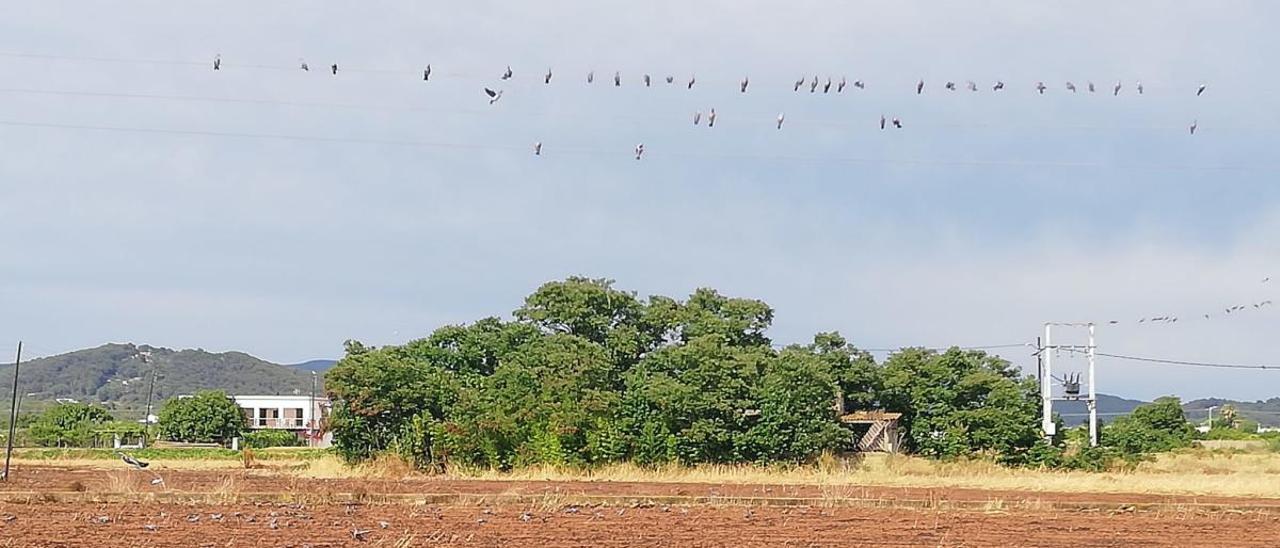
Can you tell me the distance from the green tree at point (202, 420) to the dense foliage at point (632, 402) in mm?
57131

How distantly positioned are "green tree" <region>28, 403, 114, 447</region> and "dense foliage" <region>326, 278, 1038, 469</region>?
4864 cm

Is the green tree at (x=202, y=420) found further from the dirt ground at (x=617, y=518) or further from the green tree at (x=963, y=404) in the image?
the dirt ground at (x=617, y=518)

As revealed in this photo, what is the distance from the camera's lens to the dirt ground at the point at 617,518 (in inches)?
695

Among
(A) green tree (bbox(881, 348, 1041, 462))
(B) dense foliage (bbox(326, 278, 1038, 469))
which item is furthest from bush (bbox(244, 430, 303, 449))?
(A) green tree (bbox(881, 348, 1041, 462))

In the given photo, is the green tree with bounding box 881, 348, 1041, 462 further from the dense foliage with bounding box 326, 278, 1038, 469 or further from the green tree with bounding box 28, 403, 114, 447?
the green tree with bounding box 28, 403, 114, 447

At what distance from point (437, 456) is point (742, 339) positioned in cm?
1503

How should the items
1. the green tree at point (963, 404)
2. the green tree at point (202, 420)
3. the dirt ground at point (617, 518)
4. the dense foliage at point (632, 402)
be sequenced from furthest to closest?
the green tree at point (202, 420), the green tree at point (963, 404), the dense foliage at point (632, 402), the dirt ground at point (617, 518)

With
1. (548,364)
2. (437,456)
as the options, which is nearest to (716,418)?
(548,364)

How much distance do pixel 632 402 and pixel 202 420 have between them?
217 ft

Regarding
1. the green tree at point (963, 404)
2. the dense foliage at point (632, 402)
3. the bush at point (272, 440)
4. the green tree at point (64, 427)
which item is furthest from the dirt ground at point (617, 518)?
the green tree at point (64, 427)

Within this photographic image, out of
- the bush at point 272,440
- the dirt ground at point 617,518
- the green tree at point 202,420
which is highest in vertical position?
the green tree at point 202,420

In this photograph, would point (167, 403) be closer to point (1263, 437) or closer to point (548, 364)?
point (548, 364)

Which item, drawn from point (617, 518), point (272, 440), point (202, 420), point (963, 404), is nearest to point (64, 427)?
point (202, 420)

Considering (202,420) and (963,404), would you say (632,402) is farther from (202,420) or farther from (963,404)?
(202,420)
